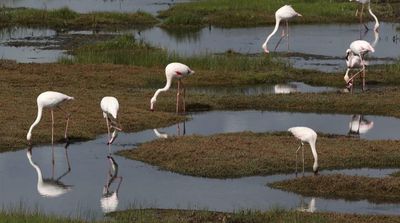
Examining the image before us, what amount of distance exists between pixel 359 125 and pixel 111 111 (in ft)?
22.4

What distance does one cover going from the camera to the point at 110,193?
1823 centimetres

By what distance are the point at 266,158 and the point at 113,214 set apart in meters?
4.75

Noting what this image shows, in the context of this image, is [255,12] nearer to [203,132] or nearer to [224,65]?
[224,65]

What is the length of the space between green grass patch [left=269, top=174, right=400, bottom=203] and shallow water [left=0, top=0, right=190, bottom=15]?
1436 inches

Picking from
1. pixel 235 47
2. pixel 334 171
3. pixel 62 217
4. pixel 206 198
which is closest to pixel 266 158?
pixel 334 171

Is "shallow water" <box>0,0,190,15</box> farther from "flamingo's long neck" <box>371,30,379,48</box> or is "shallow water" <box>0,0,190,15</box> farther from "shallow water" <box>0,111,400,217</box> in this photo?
"shallow water" <box>0,111,400,217</box>

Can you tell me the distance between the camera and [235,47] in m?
40.9

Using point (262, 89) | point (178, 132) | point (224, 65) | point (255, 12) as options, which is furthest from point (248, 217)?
point (255, 12)

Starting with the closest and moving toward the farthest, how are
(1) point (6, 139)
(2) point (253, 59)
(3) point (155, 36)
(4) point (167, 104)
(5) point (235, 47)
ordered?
1. (1) point (6, 139)
2. (4) point (167, 104)
3. (2) point (253, 59)
4. (5) point (235, 47)
5. (3) point (155, 36)

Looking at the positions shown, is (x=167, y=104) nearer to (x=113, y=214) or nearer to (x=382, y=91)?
(x=382, y=91)

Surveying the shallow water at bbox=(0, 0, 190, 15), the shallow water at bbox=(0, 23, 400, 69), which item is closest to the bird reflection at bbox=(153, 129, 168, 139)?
the shallow water at bbox=(0, 23, 400, 69)

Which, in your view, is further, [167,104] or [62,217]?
[167,104]

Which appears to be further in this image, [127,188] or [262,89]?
[262,89]

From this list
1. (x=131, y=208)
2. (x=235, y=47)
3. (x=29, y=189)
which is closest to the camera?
(x=131, y=208)
